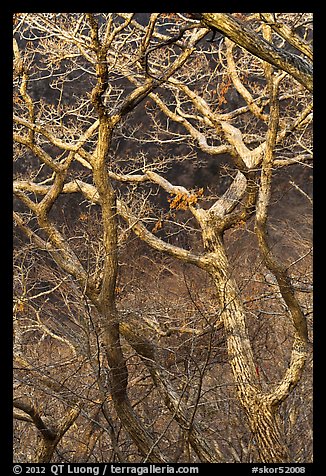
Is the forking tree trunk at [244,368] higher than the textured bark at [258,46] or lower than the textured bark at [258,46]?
lower

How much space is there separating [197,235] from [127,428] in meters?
10.5

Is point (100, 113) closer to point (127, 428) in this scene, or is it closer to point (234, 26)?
point (234, 26)

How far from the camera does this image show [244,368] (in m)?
6.23

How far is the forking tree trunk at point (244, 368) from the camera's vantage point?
5609 mm

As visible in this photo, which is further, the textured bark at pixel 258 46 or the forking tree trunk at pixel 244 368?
the forking tree trunk at pixel 244 368

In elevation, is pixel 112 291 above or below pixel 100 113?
below

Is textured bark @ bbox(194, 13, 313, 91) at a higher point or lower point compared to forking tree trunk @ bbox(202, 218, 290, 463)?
higher

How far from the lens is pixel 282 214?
1691cm

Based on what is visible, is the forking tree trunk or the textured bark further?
the forking tree trunk

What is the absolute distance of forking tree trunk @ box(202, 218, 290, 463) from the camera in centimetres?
561

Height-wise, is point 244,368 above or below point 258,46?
below

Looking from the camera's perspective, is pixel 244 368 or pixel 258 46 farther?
pixel 244 368
